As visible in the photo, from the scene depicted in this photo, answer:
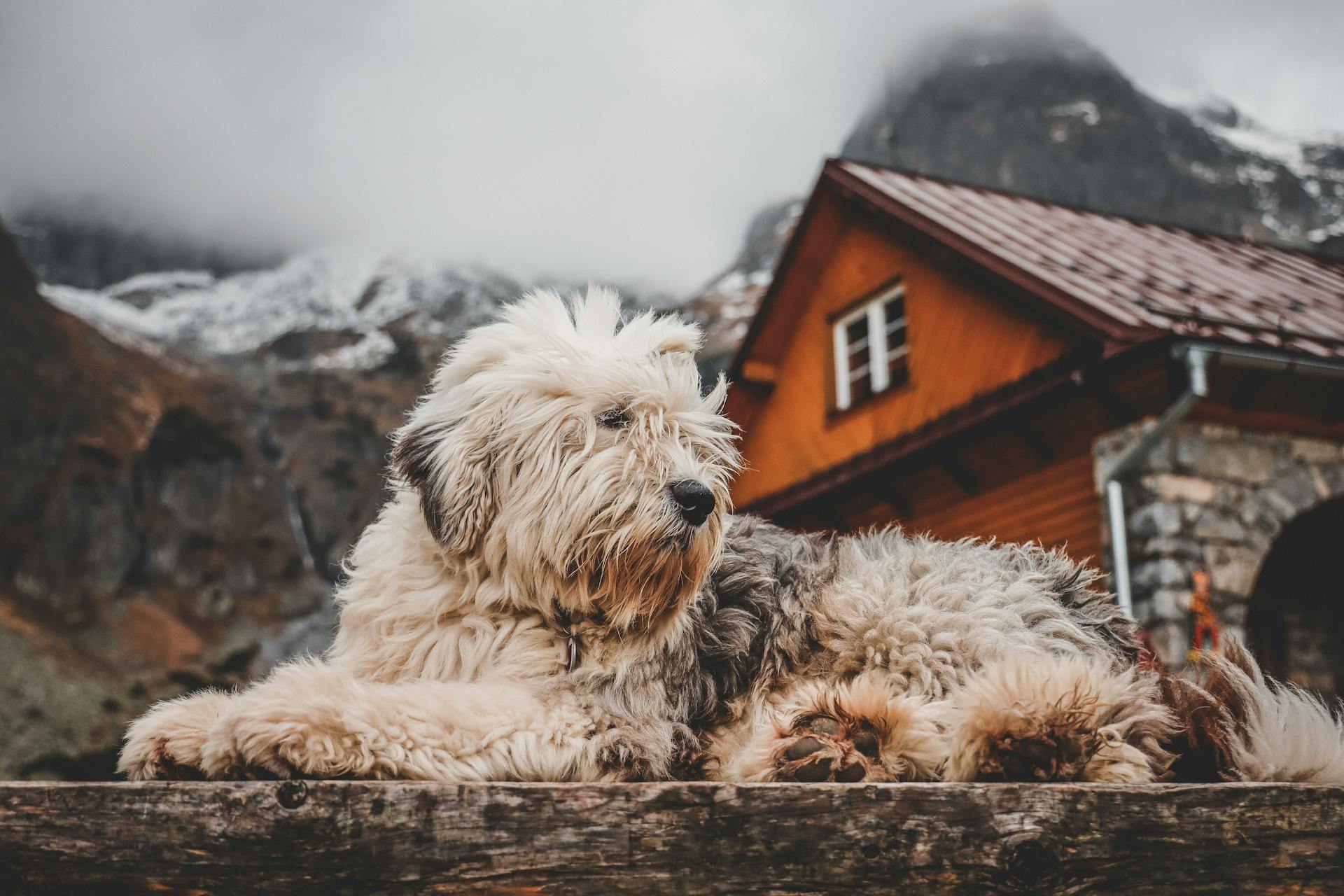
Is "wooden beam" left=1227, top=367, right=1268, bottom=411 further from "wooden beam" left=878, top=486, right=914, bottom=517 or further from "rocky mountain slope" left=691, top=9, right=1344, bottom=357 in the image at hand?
"rocky mountain slope" left=691, top=9, right=1344, bottom=357

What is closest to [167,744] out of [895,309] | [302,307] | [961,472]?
[961,472]

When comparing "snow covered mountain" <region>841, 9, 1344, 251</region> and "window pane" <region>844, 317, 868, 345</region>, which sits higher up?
"snow covered mountain" <region>841, 9, 1344, 251</region>

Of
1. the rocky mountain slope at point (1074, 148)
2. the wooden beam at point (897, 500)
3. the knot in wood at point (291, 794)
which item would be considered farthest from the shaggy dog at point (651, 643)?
the rocky mountain slope at point (1074, 148)

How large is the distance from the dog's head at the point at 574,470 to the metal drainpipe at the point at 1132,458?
767cm

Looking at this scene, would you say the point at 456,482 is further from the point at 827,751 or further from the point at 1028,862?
the point at 1028,862

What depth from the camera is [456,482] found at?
111 inches

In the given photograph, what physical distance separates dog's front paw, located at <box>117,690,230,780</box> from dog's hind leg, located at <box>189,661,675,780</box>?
204 mm

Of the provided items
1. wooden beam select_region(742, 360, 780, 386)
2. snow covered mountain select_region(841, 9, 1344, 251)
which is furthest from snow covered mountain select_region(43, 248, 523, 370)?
wooden beam select_region(742, 360, 780, 386)

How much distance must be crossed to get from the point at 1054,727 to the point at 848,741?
43cm

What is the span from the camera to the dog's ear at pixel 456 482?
2805mm

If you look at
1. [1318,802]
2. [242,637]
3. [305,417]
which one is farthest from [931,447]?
[305,417]

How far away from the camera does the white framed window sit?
563 inches

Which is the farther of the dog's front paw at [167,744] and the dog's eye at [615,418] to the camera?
the dog's eye at [615,418]

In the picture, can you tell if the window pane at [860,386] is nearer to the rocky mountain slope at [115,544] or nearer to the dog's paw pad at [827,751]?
the dog's paw pad at [827,751]
